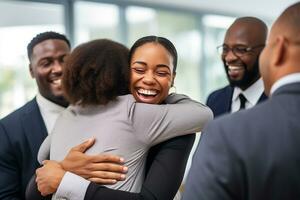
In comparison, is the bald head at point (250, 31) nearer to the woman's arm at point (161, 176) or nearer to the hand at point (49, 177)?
the woman's arm at point (161, 176)

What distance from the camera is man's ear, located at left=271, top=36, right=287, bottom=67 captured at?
84 cm

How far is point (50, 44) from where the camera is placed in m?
1.68

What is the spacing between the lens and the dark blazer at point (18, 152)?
1384mm

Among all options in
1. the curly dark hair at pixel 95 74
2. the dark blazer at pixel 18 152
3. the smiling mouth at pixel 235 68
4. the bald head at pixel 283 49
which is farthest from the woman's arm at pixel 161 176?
the smiling mouth at pixel 235 68

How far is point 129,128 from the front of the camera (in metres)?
1.07

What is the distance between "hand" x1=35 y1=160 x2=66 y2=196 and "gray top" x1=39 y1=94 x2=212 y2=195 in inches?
1.6

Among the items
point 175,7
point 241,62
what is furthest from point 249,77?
point 175,7

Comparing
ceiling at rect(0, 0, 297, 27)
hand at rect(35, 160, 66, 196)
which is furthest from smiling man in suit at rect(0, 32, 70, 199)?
ceiling at rect(0, 0, 297, 27)

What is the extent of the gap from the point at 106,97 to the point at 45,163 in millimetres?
255

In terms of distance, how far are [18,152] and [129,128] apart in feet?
1.78

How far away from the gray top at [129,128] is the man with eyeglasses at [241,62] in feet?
2.62

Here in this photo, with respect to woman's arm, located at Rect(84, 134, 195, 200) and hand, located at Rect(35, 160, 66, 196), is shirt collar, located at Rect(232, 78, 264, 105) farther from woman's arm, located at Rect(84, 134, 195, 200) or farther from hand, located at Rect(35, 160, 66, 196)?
hand, located at Rect(35, 160, 66, 196)

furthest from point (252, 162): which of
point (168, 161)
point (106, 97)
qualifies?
point (106, 97)

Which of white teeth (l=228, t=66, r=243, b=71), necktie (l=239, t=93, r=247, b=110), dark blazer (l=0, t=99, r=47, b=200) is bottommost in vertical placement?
dark blazer (l=0, t=99, r=47, b=200)
